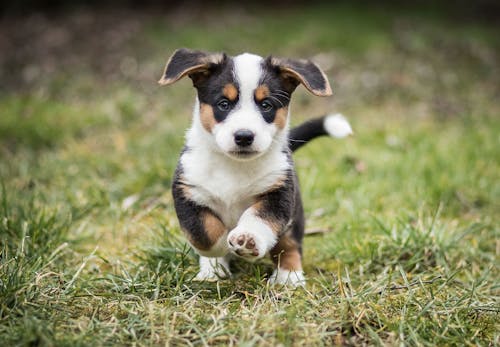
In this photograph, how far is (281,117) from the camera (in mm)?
3186

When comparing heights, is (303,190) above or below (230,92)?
below

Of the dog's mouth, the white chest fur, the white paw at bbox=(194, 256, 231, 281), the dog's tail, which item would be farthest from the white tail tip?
the white paw at bbox=(194, 256, 231, 281)

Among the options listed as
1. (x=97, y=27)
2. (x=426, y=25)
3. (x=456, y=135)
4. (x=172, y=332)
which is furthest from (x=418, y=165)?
(x=97, y=27)

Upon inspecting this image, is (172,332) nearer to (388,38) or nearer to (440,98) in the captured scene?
(440,98)

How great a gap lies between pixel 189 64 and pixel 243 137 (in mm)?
498

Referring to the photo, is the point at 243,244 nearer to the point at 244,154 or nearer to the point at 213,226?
the point at 213,226

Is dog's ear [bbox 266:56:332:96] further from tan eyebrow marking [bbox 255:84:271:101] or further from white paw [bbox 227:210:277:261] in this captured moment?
white paw [bbox 227:210:277:261]

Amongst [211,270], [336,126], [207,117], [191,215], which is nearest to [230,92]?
[207,117]

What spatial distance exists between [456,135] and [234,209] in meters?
4.05

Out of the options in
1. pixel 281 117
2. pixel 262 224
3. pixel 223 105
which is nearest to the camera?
pixel 262 224

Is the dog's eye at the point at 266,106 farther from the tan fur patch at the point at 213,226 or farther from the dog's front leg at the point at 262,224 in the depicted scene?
the tan fur patch at the point at 213,226

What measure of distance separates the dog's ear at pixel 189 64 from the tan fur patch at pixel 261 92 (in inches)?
10.6

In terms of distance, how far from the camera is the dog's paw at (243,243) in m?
2.82

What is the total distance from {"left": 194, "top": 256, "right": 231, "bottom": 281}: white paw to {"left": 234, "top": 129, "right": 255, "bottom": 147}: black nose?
734 mm
